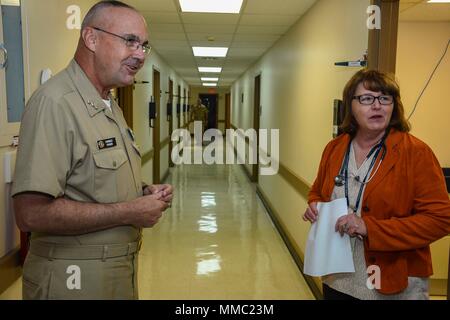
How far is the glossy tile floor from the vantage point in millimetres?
3361

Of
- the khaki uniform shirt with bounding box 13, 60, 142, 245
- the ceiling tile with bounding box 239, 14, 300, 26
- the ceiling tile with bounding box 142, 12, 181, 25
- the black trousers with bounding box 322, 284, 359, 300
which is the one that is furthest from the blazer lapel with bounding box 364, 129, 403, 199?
the ceiling tile with bounding box 142, 12, 181, 25

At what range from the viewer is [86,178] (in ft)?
4.11

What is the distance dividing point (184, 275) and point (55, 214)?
2.63 meters

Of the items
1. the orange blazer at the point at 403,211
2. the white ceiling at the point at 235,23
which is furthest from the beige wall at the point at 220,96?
the orange blazer at the point at 403,211

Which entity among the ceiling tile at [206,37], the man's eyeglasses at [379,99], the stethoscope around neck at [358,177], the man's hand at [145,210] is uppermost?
the ceiling tile at [206,37]

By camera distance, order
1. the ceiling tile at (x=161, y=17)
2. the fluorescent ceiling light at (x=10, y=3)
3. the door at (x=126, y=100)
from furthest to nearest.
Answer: the door at (x=126, y=100) → the ceiling tile at (x=161, y=17) → the fluorescent ceiling light at (x=10, y=3)

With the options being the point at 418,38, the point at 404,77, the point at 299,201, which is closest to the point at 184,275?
the point at 299,201

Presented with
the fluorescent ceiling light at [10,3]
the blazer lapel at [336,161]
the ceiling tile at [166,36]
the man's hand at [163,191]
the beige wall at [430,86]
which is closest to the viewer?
the man's hand at [163,191]

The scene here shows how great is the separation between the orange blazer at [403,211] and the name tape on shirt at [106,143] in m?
0.91

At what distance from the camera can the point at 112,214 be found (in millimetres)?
1244

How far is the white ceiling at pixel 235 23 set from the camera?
10.8ft

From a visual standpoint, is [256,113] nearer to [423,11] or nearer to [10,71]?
[423,11]

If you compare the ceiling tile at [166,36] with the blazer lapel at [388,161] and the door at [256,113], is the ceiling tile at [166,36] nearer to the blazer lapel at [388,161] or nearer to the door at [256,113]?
the door at [256,113]

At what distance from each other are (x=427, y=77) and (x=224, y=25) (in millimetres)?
2356
